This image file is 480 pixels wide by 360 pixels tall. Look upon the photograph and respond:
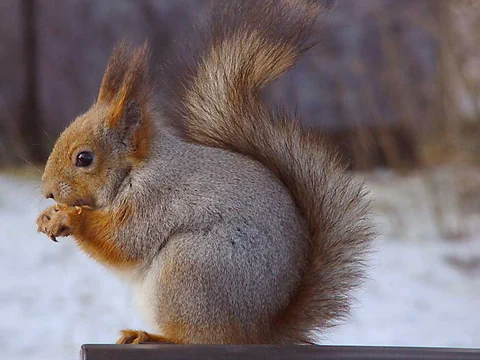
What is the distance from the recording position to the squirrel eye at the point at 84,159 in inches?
47.2

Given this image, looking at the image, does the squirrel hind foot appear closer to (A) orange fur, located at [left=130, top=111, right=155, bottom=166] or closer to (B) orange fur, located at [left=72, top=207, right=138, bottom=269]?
(B) orange fur, located at [left=72, top=207, right=138, bottom=269]

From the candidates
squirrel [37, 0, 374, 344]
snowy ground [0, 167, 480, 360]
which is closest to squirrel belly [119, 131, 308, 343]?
squirrel [37, 0, 374, 344]

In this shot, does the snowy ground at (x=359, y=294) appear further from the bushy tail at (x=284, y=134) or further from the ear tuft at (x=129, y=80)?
the ear tuft at (x=129, y=80)

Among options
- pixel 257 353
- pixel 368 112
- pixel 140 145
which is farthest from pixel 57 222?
pixel 368 112

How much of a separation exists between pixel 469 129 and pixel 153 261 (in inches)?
115

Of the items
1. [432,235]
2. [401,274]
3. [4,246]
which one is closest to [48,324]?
[4,246]

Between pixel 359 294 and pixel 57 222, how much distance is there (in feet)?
4.20

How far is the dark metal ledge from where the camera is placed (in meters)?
0.99

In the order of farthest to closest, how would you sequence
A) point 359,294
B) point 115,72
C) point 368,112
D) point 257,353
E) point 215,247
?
1. point 368,112
2. point 359,294
3. point 115,72
4. point 215,247
5. point 257,353

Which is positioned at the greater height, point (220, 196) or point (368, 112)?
point (368, 112)

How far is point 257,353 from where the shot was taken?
1009mm

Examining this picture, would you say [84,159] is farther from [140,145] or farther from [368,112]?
[368,112]

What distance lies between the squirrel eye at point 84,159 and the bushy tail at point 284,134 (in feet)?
0.53

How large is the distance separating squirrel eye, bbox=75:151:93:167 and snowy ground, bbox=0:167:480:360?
98 cm
